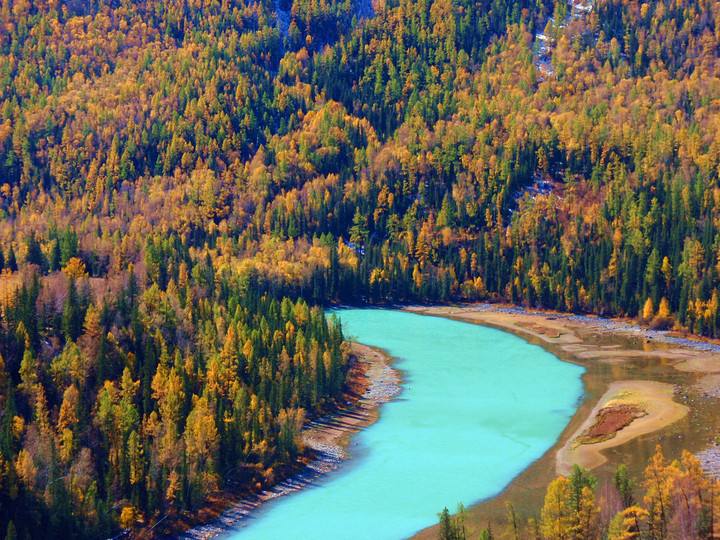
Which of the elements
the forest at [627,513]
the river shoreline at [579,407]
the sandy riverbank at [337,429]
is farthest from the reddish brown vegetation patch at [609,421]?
the forest at [627,513]

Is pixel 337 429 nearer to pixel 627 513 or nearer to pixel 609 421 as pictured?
pixel 609 421

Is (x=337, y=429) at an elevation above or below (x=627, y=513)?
below

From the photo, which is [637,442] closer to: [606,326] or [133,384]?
[133,384]

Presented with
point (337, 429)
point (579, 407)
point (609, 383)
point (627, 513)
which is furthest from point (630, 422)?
point (627, 513)

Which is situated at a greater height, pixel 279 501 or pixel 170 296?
pixel 170 296

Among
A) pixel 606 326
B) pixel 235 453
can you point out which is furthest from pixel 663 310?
pixel 235 453

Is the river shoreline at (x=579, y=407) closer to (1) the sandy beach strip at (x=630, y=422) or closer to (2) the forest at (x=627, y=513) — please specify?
(1) the sandy beach strip at (x=630, y=422)
